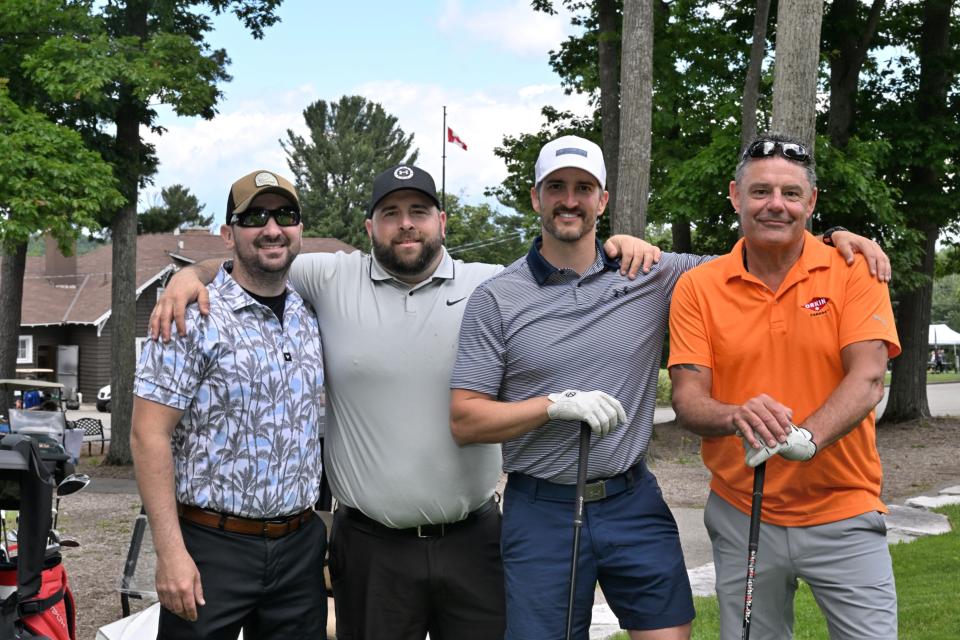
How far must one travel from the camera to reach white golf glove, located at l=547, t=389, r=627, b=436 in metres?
3.34

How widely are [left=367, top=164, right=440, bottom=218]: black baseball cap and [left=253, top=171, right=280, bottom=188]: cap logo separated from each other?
379 millimetres

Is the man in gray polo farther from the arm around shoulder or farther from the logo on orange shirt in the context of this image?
the logo on orange shirt

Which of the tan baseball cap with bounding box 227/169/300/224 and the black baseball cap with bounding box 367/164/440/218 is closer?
the tan baseball cap with bounding box 227/169/300/224

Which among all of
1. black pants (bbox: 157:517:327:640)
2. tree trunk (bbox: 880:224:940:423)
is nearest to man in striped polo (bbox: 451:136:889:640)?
black pants (bbox: 157:517:327:640)

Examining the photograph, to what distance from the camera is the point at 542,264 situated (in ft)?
12.3

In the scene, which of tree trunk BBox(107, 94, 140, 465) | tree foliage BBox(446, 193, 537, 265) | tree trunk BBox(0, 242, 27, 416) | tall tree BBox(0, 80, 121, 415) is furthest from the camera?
tree foliage BBox(446, 193, 537, 265)

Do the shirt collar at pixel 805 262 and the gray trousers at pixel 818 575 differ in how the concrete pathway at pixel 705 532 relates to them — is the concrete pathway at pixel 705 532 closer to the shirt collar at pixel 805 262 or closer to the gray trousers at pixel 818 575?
the gray trousers at pixel 818 575

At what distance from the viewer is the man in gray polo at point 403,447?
397 centimetres

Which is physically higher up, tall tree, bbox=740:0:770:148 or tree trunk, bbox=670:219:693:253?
tall tree, bbox=740:0:770:148

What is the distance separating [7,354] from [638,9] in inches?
541

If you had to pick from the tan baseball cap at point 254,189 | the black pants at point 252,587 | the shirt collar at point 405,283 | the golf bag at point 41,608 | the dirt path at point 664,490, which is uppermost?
the tan baseball cap at point 254,189

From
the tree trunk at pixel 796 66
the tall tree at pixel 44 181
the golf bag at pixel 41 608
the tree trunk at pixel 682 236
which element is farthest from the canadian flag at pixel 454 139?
the golf bag at pixel 41 608

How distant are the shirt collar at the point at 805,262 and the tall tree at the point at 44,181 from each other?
39.9 ft

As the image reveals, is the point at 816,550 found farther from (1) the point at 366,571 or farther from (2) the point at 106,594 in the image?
(2) the point at 106,594
